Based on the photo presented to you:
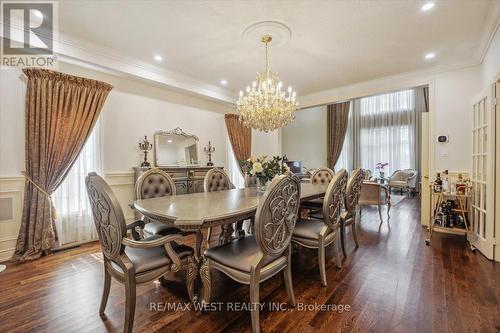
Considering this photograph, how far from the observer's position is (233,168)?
556 centimetres

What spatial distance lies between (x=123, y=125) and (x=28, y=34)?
145 centimetres

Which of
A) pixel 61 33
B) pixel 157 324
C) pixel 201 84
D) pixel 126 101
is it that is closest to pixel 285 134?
pixel 201 84

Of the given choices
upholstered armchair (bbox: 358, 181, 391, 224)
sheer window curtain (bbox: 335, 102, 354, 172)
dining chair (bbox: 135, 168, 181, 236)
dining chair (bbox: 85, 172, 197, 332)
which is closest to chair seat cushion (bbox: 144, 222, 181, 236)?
dining chair (bbox: 135, 168, 181, 236)

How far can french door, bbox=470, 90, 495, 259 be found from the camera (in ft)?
8.25

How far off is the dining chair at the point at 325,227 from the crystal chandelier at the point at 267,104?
126cm

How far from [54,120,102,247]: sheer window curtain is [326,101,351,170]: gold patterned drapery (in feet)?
24.3

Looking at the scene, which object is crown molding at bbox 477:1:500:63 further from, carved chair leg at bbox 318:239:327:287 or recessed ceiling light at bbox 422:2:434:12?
carved chair leg at bbox 318:239:327:287

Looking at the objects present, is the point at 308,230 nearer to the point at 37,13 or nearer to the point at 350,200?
the point at 350,200

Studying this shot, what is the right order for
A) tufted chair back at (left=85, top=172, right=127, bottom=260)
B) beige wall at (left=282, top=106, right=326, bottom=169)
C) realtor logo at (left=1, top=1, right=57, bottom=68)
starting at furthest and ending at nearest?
1. beige wall at (left=282, top=106, right=326, bottom=169)
2. realtor logo at (left=1, top=1, right=57, bottom=68)
3. tufted chair back at (left=85, top=172, right=127, bottom=260)

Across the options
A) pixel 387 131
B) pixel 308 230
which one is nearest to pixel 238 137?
pixel 308 230

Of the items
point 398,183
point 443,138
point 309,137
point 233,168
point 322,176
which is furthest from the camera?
point 309,137

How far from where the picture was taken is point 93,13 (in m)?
2.36

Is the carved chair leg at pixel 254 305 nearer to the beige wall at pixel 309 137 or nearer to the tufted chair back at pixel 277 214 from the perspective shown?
the tufted chair back at pixel 277 214

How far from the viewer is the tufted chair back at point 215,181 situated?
3056mm
